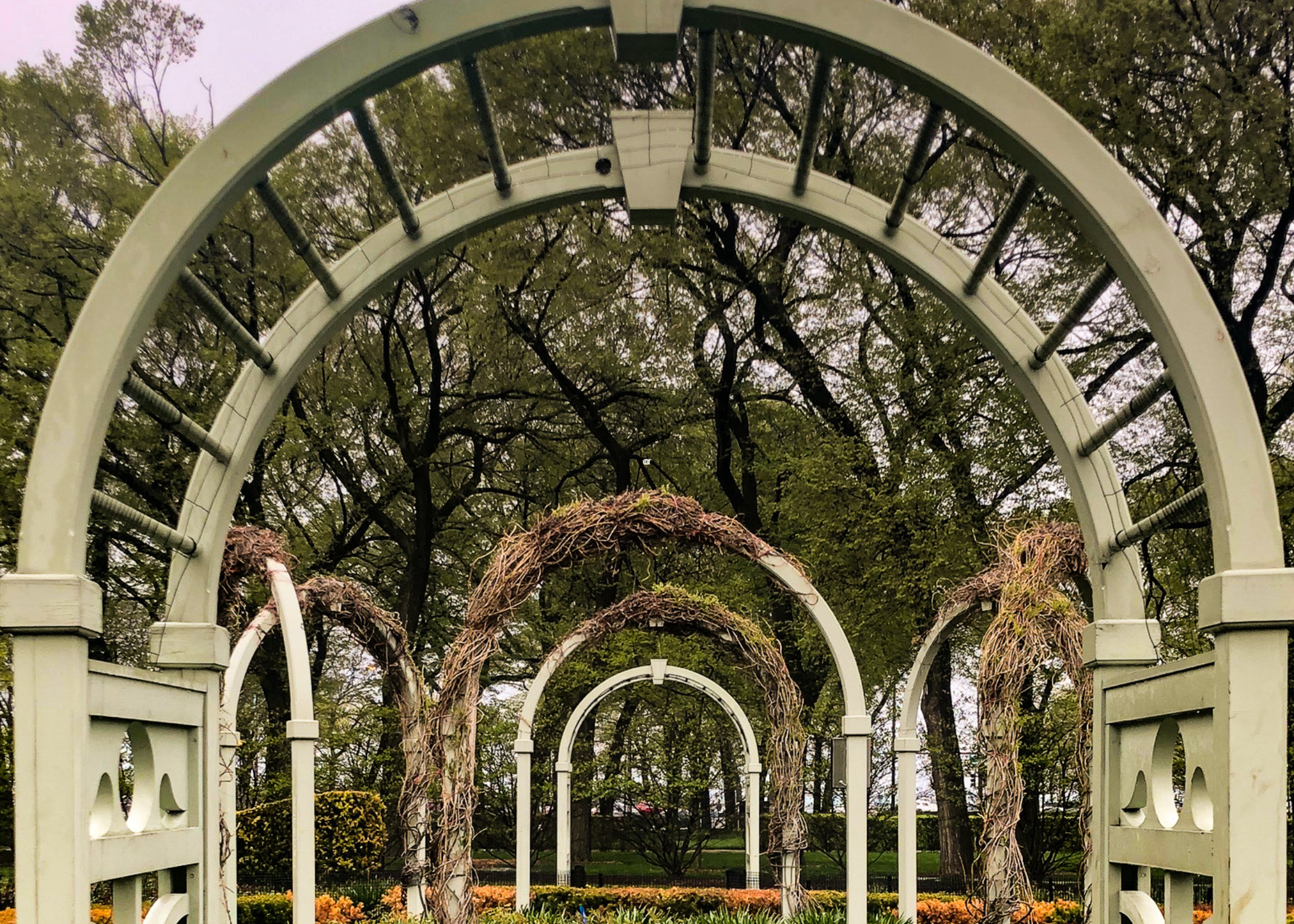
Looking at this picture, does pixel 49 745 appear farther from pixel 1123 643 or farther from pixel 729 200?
pixel 1123 643

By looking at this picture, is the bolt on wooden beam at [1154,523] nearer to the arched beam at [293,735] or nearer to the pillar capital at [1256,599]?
the pillar capital at [1256,599]

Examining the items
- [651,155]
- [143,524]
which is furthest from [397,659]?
[651,155]

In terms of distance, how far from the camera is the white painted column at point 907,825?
9.02 metres

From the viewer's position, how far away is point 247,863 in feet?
56.0

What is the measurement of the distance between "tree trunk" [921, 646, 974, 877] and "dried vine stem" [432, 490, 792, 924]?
994 cm

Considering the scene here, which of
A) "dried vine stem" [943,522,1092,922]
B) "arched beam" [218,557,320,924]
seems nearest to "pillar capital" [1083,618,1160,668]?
"dried vine stem" [943,522,1092,922]

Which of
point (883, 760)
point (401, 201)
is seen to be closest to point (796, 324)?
point (883, 760)

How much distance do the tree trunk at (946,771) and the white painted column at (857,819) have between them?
916 centimetres

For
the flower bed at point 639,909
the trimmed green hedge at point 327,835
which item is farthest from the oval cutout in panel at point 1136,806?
the trimmed green hedge at point 327,835

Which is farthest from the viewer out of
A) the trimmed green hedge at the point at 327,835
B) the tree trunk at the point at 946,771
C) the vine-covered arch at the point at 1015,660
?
the tree trunk at the point at 946,771

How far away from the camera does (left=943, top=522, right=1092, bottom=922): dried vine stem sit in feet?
23.6

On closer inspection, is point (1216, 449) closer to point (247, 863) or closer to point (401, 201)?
point (401, 201)

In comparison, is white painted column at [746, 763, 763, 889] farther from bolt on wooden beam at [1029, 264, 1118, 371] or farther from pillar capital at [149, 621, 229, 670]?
bolt on wooden beam at [1029, 264, 1118, 371]

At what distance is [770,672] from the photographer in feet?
31.1
